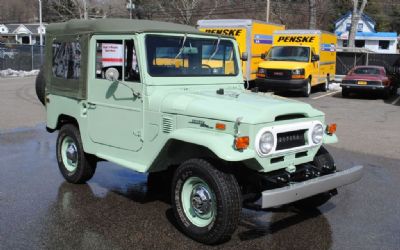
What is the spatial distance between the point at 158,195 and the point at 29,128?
5.80 metres

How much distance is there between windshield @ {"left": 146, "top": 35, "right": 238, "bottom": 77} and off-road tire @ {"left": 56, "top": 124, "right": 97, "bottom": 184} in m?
1.72

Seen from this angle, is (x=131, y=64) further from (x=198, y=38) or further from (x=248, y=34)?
(x=248, y=34)

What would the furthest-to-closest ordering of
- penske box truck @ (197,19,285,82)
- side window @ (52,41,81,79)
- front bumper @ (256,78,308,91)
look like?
penske box truck @ (197,19,285,82) → front bumper @ (256,78,308,91) → side window @ (52,41,81,79)

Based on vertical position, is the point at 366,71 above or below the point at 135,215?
above

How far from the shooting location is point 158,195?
20.4 ft

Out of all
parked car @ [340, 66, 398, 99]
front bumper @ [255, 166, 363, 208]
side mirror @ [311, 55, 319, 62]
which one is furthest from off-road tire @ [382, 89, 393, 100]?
front bumper @ [255, 166, 363, 208]

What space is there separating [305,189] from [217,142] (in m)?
0.96

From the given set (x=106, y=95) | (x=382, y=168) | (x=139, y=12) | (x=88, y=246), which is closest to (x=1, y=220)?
(x=88, y=246)

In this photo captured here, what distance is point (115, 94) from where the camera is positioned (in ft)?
18.5

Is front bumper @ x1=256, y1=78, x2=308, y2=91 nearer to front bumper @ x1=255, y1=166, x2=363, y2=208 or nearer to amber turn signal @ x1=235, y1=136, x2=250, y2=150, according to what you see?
front bumper @ x1=255, y1=166, x2=363, y2=208

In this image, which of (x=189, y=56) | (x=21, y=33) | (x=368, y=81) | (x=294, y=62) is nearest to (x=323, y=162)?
(x=189, y=56)

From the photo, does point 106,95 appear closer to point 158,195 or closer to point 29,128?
point 158,195

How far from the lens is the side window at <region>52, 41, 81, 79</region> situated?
6.25 m

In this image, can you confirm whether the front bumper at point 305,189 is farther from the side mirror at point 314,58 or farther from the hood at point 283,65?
the side mirror at point 314,58
